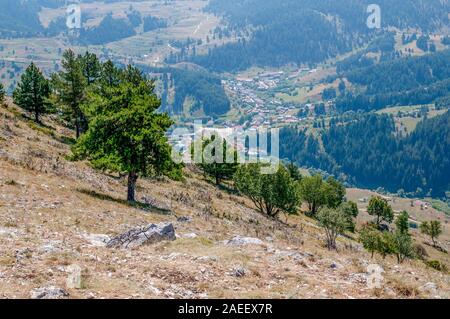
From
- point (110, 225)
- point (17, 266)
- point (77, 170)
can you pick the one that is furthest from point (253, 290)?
point (77, 170)

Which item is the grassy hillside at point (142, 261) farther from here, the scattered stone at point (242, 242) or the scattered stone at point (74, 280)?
the scattered stone at point (242, 242)

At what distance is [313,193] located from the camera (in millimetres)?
114000

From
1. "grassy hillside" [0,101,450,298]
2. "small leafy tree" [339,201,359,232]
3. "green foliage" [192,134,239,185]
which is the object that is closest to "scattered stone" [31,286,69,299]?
"grassy hillside" [0,101,450,298]

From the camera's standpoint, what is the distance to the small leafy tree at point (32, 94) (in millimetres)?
85812

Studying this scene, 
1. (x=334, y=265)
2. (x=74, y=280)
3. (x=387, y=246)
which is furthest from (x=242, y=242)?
(x=387, y=246)

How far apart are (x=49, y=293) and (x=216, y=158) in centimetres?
8792

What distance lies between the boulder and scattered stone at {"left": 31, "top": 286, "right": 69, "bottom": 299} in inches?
336

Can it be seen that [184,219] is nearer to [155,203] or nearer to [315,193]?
[155,203]

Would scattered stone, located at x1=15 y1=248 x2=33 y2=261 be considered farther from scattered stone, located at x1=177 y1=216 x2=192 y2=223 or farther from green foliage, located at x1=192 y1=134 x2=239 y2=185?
green foliage, located at x1=192 y1=134 x2=239 y2=185

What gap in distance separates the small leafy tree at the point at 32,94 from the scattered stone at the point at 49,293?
74.9 m

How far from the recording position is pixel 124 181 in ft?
190

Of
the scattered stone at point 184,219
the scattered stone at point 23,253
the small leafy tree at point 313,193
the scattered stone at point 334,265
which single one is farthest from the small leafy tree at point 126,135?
the small leafy tree at point 313,193
